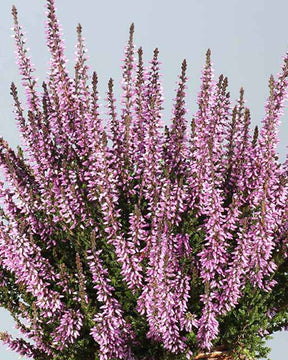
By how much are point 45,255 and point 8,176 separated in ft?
1.85

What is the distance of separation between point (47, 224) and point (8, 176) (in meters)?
0.38

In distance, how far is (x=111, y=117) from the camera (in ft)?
12.6

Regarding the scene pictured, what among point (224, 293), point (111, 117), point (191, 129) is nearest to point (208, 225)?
point (224, 293)

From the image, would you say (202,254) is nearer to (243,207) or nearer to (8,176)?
(243,207)

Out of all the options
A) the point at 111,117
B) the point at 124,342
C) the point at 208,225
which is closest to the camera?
the point at 208,225

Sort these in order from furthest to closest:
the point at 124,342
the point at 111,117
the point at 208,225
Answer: the point at 111,117 → the point at 124,342 → the point at 208,225

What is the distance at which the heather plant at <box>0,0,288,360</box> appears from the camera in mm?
3406

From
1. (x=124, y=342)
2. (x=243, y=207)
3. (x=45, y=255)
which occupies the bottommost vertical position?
(x=124, y=342)

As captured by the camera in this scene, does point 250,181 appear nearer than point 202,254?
No

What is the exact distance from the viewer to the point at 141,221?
3.38 m

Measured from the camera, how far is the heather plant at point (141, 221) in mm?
3406

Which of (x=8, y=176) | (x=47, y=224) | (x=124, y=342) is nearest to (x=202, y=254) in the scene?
(x=124, y=342)

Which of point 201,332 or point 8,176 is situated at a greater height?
point 8,176

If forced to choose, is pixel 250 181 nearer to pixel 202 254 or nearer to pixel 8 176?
pixel 202 254
